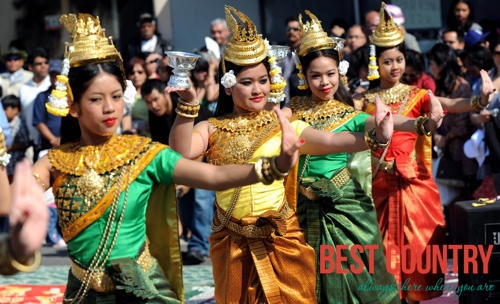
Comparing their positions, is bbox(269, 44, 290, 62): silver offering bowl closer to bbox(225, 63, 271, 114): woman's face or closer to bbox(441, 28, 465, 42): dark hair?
bbox(225, 63, 271, 114): woman's face

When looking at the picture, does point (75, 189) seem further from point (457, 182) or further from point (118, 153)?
point (457, 182)

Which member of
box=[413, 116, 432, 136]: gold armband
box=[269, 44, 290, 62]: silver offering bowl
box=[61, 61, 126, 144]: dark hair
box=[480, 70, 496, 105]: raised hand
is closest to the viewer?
box=[61, 61, 126, 144]: dark hair

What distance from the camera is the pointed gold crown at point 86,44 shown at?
421 cm

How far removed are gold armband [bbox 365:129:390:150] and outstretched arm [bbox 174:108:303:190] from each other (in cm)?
102

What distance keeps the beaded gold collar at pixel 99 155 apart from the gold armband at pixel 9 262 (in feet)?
2.55

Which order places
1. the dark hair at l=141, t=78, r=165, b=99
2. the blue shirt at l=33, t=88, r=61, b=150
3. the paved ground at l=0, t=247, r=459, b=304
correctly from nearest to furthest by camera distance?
the paved ground at l=0, t=247, r=459, b=304 → the dark hair at l=141, t=78, r=165, b=99 → the blue shirt at l=33, t=88, r=61, b=150

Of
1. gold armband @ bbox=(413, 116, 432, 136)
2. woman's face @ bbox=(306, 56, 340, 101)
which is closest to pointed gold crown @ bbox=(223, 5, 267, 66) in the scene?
woman's face @ bbox=(306, 56, 340, 101)

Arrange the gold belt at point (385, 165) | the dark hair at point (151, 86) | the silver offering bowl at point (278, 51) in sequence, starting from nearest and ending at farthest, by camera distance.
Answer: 1. the silver offering bowl at point (278, 51)
2. the gold belt at point (385, 165)
3. the dark hair at point (151, 86)

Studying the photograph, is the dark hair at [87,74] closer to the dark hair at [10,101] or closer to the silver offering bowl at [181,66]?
the silver offering bowl at [181,66]

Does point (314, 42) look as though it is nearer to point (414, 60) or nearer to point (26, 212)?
point (414, 60)

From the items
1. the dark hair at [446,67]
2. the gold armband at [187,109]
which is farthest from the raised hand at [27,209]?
the dark hair at [446,67]

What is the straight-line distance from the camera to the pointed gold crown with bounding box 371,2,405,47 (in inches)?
281

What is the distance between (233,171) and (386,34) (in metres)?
3.55

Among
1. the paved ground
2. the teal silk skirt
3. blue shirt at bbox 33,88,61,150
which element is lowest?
the paved ground
